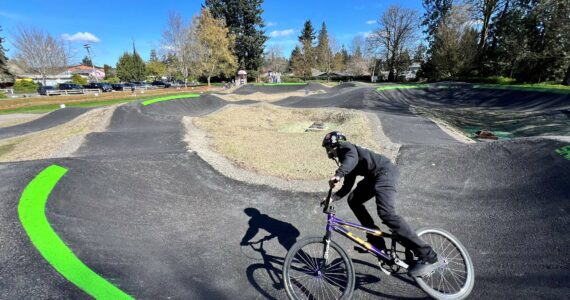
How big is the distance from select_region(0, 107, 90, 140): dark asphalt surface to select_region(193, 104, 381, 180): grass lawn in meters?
9.77

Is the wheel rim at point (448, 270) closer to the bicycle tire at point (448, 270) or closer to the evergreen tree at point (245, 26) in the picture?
the bicycle tire at point (448, 270)

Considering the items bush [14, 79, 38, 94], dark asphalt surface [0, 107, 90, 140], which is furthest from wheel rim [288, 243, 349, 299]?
bush [14, 79, 38, 94]

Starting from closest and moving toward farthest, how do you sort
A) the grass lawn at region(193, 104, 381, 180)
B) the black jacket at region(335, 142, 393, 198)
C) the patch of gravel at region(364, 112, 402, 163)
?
the black jacket at region(335, 142, 393, 198)
the grass lawn at region(193, 104, 381, 180)
the patch of gravel at region(364, 112, 402, 163)

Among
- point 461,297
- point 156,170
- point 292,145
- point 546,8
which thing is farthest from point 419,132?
point 546,8

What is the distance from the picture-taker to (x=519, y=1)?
121 ft

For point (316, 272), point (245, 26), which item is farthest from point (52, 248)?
point (245, 26)

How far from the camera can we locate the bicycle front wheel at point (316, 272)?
10.5 feet

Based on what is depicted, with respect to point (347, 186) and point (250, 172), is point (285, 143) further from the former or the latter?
point (347, 186)

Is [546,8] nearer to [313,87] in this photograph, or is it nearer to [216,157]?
[313,87]

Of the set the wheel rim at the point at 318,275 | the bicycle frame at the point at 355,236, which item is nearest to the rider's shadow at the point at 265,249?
the wheel rim at the point at 318,275

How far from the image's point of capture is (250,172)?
25.8 ft

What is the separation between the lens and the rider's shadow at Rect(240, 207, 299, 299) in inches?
145

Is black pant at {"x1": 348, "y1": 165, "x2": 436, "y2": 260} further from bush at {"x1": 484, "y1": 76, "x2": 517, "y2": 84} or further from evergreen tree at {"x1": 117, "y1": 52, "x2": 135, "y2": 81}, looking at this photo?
evergreen tree at {"x1": 117, "y1": 52, "x2": 135, "y2": 81}

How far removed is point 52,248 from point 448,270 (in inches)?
215
